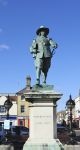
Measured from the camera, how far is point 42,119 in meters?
18.0

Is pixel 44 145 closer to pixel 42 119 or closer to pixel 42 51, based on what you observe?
pixel 42 119

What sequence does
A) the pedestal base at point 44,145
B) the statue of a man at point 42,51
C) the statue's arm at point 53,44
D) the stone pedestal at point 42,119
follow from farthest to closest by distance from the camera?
the statue's arm at point 53,44 < the statue of a man at point 42,51 < the stone pedestal at point 42,119 < the pedestal base at point 44,145

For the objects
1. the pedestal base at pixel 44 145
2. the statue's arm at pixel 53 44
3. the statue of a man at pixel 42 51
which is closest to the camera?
the pedestal base at pixel 44 145

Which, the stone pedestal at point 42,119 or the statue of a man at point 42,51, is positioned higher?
the statue of a man at point 42,51

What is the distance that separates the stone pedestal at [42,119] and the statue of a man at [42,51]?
1.01m

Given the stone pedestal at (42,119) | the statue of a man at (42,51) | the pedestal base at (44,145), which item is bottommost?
the pedestal base at (44,145)

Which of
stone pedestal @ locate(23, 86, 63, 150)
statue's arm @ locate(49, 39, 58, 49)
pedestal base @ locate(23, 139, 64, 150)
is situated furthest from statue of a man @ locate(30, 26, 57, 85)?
pedestal base @ locate(23, 139, 64, 150)

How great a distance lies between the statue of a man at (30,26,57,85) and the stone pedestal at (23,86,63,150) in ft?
3.31

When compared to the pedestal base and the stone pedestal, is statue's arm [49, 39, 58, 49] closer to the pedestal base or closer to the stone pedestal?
the stone pedestal

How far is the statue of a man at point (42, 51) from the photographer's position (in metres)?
19.0

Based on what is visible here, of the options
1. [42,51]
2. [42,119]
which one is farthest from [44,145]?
[42,51]

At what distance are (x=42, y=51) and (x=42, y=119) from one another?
10.2 feet

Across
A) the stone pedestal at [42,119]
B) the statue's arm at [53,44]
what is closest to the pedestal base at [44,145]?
the stone pedestal at [42,119]

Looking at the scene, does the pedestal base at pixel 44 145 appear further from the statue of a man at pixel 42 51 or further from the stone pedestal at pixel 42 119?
the statue of a man at pixel 42 51
